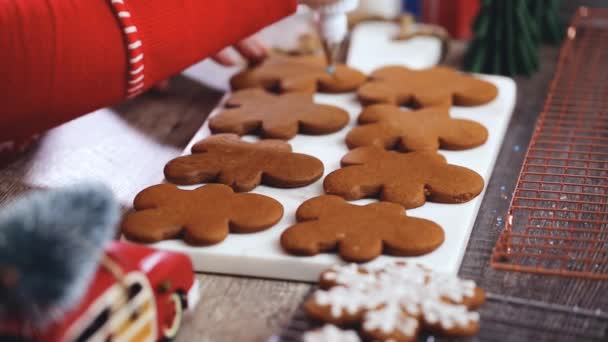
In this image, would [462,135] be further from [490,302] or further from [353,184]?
[490,302]

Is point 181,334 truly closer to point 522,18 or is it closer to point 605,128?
point 605,128

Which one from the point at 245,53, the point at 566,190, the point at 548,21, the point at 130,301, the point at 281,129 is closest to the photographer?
the point at 130,301

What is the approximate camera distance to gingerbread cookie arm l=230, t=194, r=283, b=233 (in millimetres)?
816

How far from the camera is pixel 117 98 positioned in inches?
38.7

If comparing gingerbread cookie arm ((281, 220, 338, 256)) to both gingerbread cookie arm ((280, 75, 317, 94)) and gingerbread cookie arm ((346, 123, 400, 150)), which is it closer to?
gingerbread cookie arm ((346, 123, 400, 150))

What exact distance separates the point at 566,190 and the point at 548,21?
68 centimetres

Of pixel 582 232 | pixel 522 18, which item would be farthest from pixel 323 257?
pixel 522 18

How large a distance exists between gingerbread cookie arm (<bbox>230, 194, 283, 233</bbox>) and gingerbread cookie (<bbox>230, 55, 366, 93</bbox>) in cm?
38

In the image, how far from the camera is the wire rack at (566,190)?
0.77 meters

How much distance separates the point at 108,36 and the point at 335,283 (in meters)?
0.45

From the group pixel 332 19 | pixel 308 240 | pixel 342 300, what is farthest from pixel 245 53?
pixel 342 300

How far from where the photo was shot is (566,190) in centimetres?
93

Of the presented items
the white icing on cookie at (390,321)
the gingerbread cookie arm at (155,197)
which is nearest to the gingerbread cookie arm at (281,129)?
the gingerbread cookie arm at (155,197)

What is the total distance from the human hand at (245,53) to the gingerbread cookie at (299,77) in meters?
0.02
